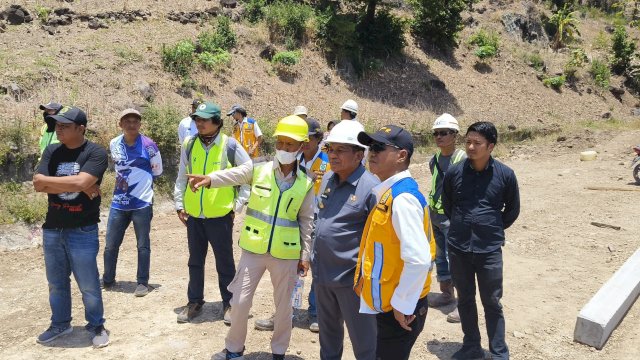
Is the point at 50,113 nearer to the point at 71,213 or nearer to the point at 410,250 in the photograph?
the point at 71,213

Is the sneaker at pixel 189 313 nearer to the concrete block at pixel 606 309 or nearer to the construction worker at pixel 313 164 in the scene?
the construction worker at pixel 313 164

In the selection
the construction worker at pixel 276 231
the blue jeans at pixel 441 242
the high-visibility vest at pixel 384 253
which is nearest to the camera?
the high-visibility vest at pixel 384 253

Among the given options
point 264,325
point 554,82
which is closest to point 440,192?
point 264,325

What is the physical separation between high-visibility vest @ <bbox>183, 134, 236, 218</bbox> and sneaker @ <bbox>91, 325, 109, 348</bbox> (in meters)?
1.25

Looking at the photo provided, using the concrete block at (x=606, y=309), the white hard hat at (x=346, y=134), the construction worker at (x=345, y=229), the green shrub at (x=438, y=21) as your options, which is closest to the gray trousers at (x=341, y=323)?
the construction worker at (x=345, y=229)

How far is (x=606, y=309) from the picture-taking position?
502 centimetres

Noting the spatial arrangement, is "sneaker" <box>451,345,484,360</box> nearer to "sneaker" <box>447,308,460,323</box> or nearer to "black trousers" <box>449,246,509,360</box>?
"black trousers" <box>449,246,509,360</box>

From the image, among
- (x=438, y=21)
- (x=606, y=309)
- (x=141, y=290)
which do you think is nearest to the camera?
(x=606, y=309)

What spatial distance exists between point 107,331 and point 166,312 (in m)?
0.63

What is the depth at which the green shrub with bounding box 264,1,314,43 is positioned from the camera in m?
18.7

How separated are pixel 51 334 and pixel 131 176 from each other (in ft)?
5.94

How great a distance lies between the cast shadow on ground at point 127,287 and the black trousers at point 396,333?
3599 mm

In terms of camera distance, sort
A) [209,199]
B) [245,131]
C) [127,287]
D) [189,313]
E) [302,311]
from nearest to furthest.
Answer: [209,199] → [189,313] → [302,311] → [127,287] → [245,131]

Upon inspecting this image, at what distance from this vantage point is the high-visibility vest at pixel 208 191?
191 inches
